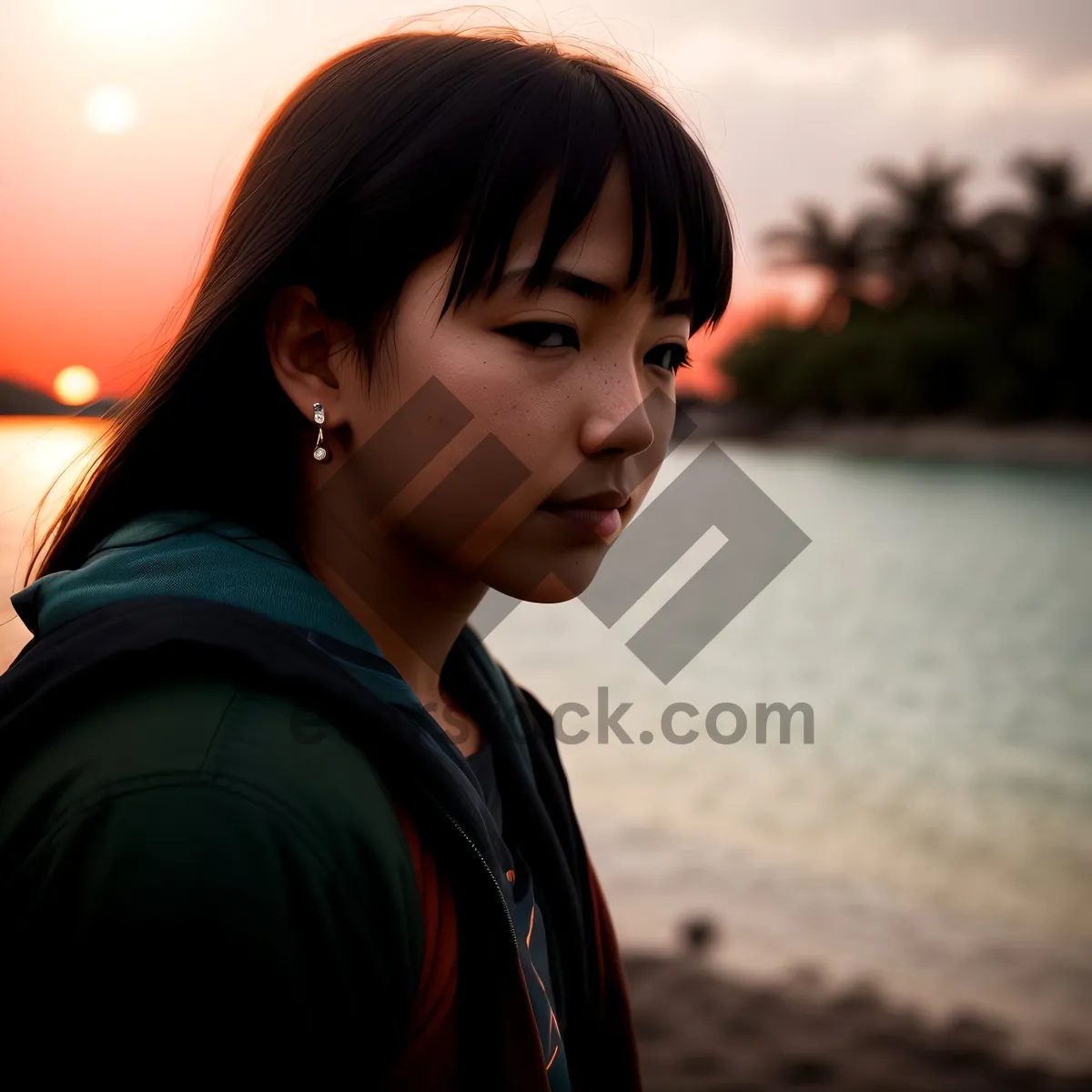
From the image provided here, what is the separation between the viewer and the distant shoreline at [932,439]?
40.3 m

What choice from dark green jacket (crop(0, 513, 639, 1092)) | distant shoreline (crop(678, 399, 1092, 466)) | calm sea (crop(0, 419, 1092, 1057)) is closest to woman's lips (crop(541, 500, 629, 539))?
dark green jacket (crop(0, 513, 639, 1092))

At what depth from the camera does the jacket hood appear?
115 centimetres

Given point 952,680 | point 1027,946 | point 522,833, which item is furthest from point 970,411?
point 522,833

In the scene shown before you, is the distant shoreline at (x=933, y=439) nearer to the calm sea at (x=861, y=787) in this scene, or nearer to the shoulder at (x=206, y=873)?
the calm sea at (x=861, y=787)

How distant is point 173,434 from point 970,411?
46.9 metres

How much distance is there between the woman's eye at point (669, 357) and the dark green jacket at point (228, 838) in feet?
1.94

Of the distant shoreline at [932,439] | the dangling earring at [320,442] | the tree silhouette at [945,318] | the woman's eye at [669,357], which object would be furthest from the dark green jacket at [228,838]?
the tree silhouette at [945,318]

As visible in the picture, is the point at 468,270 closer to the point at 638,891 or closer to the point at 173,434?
the point at 173,434

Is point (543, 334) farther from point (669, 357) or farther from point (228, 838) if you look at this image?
point (228, 838)

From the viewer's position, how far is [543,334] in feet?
4.32

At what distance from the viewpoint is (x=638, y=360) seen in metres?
1.42

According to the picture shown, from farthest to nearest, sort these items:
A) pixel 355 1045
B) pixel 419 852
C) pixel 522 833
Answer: pixel 522 833, pixel 419 852, pixel 355 1045

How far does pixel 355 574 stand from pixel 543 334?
0.45 meters

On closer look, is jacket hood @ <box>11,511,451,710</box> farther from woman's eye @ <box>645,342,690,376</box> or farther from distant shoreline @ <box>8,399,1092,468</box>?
distant shoreline @ <box>8,399,1092,468</box>
